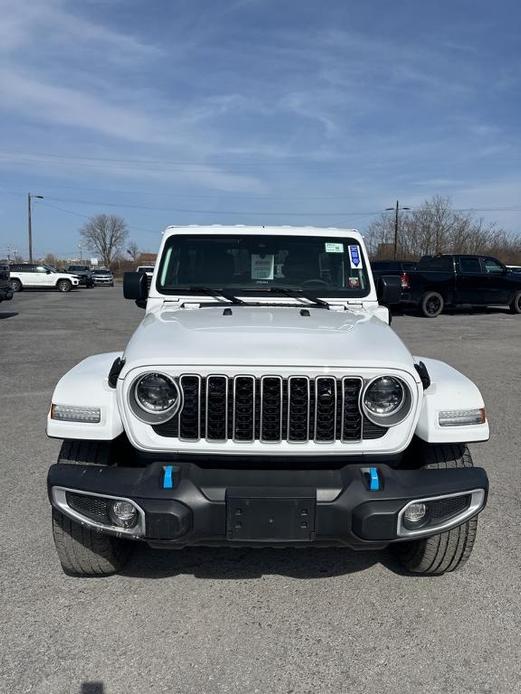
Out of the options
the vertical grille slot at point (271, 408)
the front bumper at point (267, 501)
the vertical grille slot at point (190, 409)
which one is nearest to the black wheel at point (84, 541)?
the front bumper at point (267, 501)

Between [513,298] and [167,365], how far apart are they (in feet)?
59.5

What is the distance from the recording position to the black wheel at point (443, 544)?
9.50 feet

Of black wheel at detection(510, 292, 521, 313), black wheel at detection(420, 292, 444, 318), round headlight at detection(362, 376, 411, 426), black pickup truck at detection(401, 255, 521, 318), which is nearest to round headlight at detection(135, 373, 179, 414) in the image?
round headlight at detection(362, 376, 411, 426)

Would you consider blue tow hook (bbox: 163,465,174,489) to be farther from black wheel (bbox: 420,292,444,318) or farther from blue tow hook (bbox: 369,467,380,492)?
black wheel (bbox: 420,292,444,318)

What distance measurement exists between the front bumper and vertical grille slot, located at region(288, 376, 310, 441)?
0.18 meters

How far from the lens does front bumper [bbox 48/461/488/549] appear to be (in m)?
2.48

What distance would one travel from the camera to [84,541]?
2.96 metres

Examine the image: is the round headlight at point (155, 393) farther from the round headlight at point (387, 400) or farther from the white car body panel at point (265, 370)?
the round headlight at point (387, 400)

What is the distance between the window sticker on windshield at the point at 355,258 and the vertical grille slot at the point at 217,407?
2101 mm

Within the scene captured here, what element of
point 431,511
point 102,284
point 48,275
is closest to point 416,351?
point 431,511

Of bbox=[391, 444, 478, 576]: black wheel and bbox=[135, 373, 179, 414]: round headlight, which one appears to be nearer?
bbox=[135, 373, 179, 414]: round headlight

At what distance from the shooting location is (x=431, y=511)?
2637mm

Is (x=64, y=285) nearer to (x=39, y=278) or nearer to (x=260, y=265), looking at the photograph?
(x=39, y=278)

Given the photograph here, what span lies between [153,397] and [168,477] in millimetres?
378
